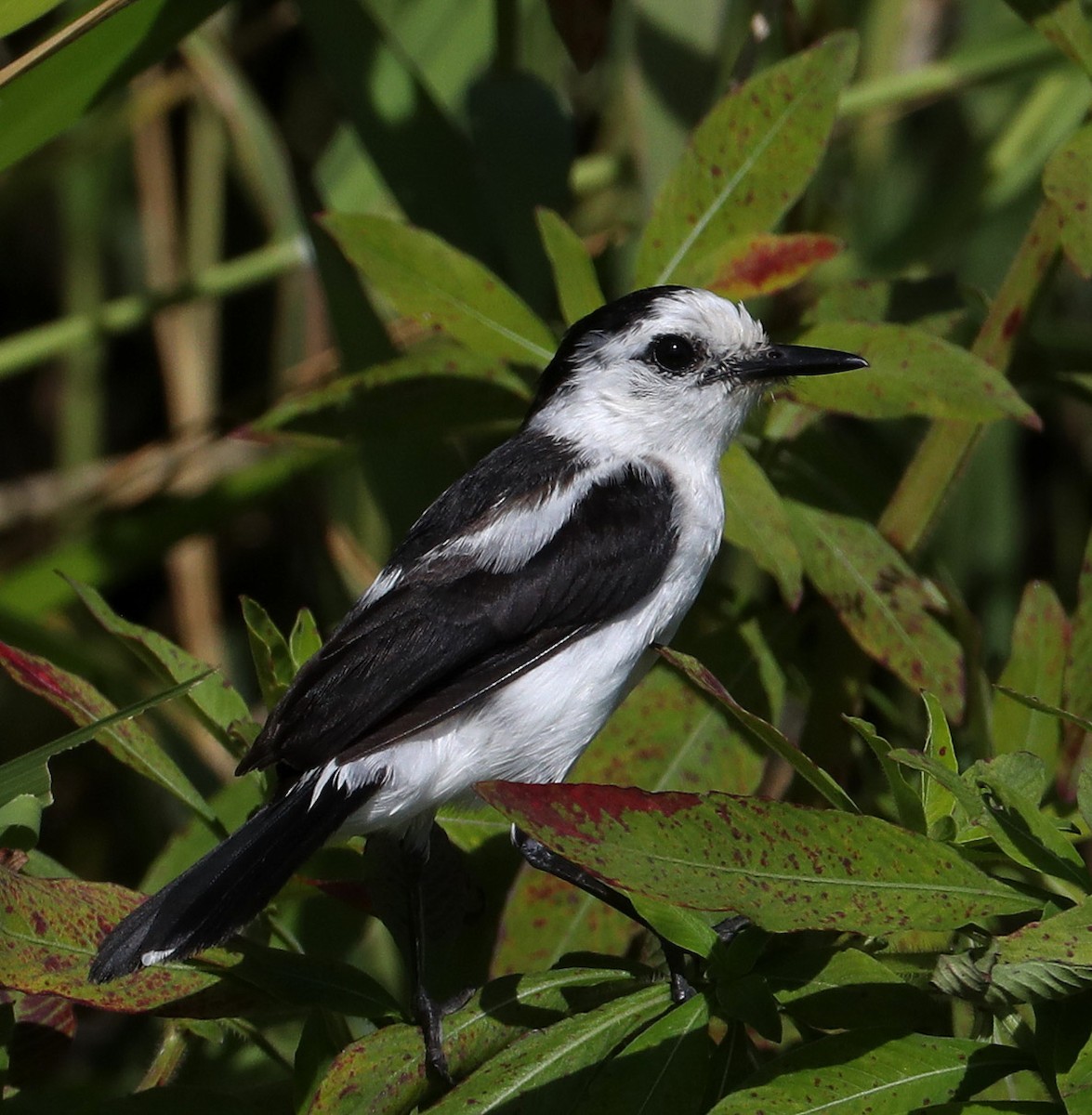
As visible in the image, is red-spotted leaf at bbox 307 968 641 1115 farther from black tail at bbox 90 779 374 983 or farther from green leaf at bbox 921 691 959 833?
green leaf at bbox 921 691 959 833

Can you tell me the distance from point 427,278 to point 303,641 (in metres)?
0.54

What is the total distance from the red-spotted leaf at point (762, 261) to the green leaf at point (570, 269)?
166mm

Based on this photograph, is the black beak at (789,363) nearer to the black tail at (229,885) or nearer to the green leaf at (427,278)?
the green leaf at (427,278)

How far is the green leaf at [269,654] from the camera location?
1753 millimetres

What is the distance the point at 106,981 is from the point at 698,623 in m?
1.12

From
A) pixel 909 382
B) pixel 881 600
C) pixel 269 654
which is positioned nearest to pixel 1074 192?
pixel 909 382

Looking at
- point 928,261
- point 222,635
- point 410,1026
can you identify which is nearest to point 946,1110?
point 410,1026

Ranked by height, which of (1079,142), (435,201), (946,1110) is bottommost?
(946,1110)

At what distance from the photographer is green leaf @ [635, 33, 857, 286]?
2041 millimetres

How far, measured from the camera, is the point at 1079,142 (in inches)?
73.8

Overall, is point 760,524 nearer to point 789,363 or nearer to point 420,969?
point 789,363

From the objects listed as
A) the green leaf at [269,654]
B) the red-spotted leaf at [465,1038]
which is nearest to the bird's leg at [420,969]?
the red-spotted leaf at [465,1038]

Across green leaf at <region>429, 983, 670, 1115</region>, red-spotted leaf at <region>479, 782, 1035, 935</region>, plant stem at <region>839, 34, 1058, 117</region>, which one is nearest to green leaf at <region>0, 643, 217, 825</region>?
green leaf at <region>429, 983, 670, 1115</region>

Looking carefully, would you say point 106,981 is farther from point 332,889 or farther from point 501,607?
point 501,607
